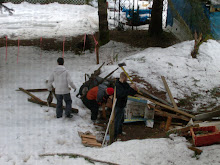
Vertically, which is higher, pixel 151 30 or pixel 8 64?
pixel 151 30

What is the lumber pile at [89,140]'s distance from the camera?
5.44 metres

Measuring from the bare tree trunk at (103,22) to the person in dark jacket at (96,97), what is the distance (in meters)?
6.80

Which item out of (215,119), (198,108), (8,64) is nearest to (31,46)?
(8,64)

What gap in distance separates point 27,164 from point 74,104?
10.1 feet

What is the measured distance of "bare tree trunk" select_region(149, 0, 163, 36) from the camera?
41.9 ft

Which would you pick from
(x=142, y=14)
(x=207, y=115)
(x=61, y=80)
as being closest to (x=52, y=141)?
(x=61, y=80)

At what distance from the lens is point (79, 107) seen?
23.9 feet

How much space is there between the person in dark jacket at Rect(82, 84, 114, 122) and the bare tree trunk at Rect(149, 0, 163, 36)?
25.9 feet

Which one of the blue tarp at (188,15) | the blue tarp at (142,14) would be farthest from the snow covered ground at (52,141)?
the blue tarp at (142,14)

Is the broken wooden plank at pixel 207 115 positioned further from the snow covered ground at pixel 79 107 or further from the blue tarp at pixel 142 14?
the blue tarp at pixel 142 14

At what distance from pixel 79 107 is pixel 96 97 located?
1112 mm

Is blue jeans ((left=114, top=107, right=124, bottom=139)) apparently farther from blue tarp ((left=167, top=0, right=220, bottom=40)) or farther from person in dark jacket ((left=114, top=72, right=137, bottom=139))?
blue tarp ((left=167, top=0, right=220, bottom=40))

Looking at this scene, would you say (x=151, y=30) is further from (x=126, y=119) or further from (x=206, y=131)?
(x=206, y=131)

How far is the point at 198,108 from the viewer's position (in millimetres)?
7270
